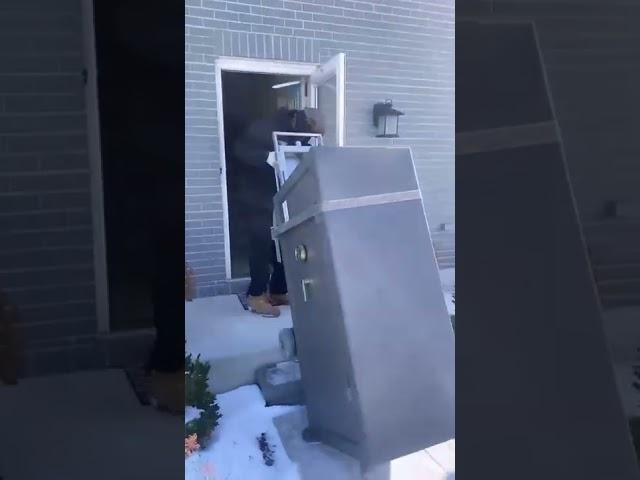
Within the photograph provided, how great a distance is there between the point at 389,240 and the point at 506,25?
0.59 m

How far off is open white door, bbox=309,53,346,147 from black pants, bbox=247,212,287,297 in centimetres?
24

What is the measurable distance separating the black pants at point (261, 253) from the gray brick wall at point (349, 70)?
0.16 feet

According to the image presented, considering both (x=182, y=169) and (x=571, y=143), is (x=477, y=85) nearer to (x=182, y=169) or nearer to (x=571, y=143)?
(x=571, y=143)

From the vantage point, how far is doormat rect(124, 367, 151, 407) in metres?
1.08

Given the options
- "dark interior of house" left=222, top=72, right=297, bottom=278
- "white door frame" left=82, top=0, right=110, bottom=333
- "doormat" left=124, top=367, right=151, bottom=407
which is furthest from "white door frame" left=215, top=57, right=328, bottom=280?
"doormat" left=124, top=367, right=151, bottom=407

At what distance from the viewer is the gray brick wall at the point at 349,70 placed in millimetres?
1095

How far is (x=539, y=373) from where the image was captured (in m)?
1.27

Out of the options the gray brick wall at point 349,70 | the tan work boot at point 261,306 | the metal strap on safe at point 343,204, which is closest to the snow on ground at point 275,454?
the tan work boot at point 261,306

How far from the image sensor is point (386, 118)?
118 centimetres

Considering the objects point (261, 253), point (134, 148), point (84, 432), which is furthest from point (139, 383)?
point (134, 148)

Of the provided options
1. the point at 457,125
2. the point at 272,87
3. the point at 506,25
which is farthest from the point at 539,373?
the point at 272,87

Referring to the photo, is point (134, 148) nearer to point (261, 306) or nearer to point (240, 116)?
point (240, 116)

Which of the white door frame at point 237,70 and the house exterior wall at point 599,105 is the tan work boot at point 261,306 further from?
the house exterior wall at point 599,105

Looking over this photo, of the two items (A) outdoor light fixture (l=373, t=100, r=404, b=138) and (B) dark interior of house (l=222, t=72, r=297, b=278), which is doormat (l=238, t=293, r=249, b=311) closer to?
(B) dark interior of house (l=222, t=72, r=297, b=278)
